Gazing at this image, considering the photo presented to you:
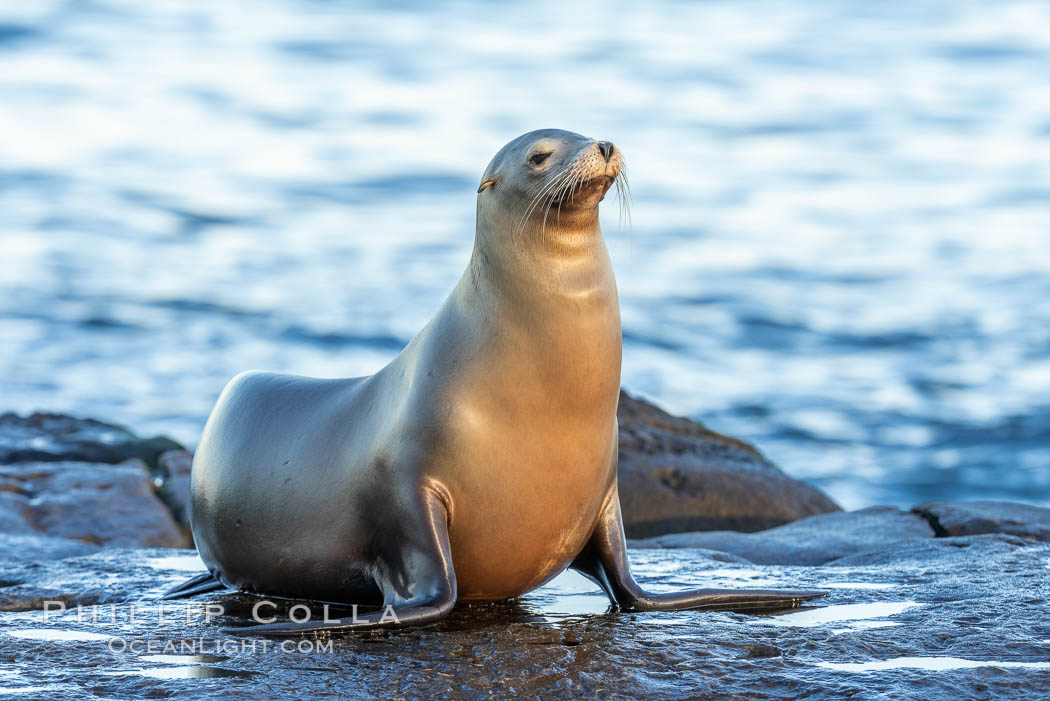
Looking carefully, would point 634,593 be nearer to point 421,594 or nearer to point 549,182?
point 421,594

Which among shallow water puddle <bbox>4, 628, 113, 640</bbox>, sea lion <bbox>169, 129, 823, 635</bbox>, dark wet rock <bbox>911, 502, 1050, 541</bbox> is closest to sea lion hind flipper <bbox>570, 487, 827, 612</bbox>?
sea lion <bbox>169, 129, 823, 635</bbox>

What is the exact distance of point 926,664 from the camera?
4.45m

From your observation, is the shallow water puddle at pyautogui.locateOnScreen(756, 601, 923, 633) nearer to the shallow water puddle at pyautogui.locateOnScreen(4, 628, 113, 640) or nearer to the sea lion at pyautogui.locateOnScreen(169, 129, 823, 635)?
the sea lion at pyautogui.locateOnScreen(169, 129, 823, 635)

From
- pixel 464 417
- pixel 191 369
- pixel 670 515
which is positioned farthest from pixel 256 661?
pixel 191 369

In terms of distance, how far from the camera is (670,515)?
9.08 m

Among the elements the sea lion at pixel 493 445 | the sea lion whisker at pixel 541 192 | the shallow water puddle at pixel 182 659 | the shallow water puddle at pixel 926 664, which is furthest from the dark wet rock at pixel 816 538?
the shallow water puddle at pixel 182 659

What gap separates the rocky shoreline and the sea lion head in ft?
4.61

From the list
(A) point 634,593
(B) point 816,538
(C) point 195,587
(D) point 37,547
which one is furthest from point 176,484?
(A) point 634,593

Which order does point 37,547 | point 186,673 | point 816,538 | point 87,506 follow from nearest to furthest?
point 186,673
point 37,547
point 816,538
point 87,506

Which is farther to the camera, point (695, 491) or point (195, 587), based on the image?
point (695, 491)

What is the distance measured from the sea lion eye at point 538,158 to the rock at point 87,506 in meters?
3.92

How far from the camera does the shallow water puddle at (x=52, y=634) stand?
192 inches

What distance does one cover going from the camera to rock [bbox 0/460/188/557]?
7.99 meters

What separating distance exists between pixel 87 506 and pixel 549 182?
14.2 ft
